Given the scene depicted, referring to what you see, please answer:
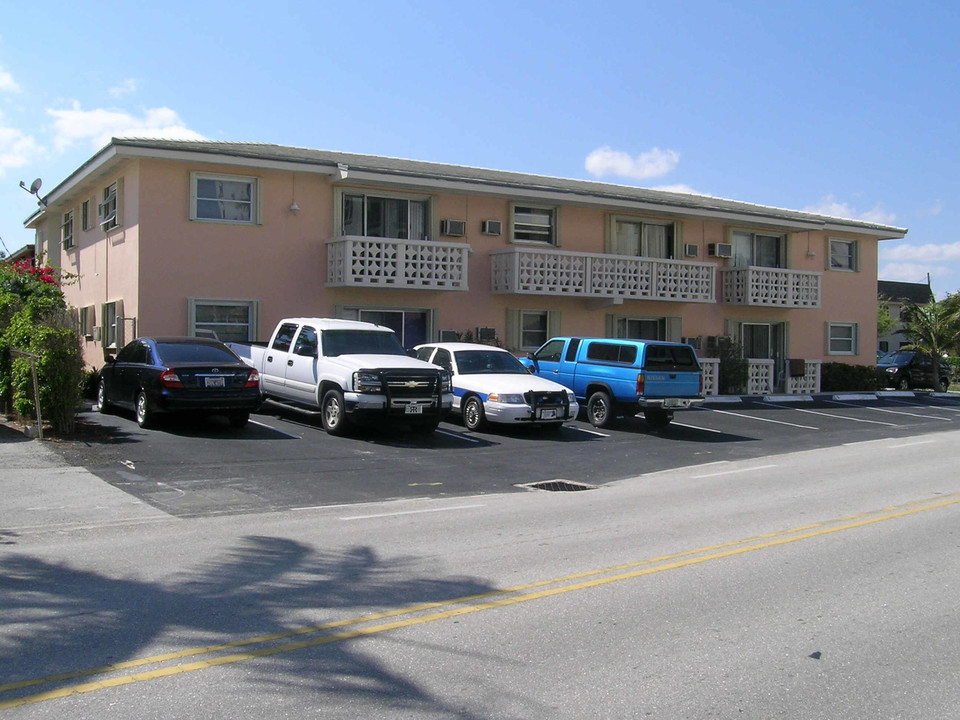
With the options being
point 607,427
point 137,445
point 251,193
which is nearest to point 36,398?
point 137,445

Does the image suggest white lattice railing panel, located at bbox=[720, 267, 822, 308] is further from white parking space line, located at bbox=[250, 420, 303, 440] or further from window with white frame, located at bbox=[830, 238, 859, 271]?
white parking space line, located at bbox=[250, 420, 303, 440]

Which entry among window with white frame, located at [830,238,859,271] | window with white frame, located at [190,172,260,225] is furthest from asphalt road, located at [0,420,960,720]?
window with white frame, located at [830,238,859,271]

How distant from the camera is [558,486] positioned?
13359 mm

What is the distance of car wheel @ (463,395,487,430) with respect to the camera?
1788 cm

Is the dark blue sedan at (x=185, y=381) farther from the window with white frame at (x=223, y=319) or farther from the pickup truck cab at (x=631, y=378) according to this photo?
the pickup truck cab at (x=631, y=378)

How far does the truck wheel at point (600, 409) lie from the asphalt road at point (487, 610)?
26.3 feet

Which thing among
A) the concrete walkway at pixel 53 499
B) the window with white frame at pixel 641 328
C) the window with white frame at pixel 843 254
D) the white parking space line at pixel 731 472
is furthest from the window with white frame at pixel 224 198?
the window with white frame at pixel 843 254

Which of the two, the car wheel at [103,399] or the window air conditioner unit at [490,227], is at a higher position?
the window air conditioner unit at [490,227]

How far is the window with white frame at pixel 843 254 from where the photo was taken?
3291 cm

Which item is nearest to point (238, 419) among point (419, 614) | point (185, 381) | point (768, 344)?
point (185, 381)

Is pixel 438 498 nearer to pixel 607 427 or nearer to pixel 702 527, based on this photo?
pixel 702 527

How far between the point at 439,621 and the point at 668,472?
9.28 meters

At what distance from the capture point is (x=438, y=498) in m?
12.0

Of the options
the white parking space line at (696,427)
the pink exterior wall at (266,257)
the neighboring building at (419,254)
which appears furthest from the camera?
the neighboring building at (419,254)
